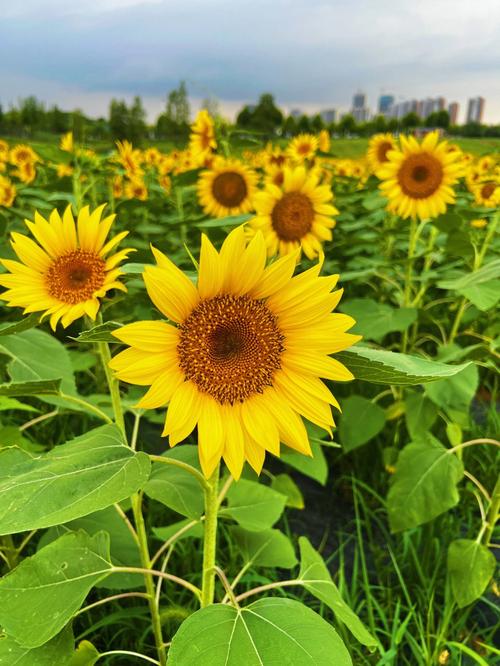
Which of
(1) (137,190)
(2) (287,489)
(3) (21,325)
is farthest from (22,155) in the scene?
(3) (21,325)

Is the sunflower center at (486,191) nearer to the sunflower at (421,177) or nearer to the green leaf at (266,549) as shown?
the sunflower at (421,177)

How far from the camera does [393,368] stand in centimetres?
87

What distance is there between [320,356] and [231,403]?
7.0 inches

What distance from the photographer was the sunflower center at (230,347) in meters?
0.98

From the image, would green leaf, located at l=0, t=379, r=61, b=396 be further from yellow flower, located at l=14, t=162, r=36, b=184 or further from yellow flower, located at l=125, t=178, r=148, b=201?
yellow flower, located at l=14, t=162, r=36, b=184

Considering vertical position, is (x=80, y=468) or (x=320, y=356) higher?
(x=320, y=356)

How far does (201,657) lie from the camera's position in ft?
2.97

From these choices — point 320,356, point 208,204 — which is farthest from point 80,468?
point 208,204

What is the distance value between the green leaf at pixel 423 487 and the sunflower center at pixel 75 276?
1.15 metres

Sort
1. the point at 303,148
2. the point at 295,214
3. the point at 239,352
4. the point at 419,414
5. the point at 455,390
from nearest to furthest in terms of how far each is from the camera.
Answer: the point at 239,352 → the point at 455,390 → the point at 419,414 → the point at 295,214 → the point at 303,148

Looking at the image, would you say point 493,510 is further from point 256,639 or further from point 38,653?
point 38,653

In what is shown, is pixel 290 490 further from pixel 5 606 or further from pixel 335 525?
pixel 5 606

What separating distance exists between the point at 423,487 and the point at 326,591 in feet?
2.16

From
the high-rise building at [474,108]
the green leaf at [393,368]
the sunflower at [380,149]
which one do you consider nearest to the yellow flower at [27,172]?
the sunflower at [380,149]
